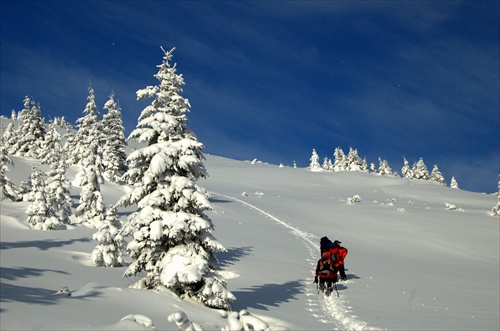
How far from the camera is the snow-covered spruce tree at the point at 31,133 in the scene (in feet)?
231

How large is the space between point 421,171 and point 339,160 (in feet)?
96.9

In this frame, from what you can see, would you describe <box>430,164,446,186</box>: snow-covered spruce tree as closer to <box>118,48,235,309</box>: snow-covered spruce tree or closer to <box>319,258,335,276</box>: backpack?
<box>319,258,335,276</box>: backpack

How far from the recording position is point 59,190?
114ft

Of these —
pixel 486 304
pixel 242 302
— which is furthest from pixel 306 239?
pixel 242 302

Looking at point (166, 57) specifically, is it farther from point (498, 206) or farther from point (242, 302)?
point (498, 206)

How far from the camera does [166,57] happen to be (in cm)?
→ 1351

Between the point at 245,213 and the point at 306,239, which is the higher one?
the point at 245,213

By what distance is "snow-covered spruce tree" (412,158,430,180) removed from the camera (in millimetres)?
133000

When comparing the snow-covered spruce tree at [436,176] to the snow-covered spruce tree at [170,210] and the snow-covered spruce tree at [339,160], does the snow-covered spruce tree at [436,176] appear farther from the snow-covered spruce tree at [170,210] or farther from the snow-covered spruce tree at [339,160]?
Result: the snow-covered spruce tree at [170,210]

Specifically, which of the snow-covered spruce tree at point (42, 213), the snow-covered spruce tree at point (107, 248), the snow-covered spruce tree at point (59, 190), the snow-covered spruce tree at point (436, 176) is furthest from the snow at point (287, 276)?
the snow-covered spruce tree at point (436, 176)

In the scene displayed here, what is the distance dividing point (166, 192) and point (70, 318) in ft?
17.6

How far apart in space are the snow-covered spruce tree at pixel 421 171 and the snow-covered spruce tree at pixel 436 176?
68.6 inches

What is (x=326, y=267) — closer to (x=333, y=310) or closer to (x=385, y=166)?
(x=333, y=310)

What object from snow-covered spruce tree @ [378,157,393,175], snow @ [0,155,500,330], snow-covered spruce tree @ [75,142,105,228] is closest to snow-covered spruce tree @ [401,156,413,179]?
snow-covered spruce tree @ [378,157,393,175]
